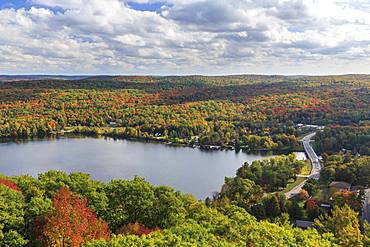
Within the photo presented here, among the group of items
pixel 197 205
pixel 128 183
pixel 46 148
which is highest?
pixel 128 183

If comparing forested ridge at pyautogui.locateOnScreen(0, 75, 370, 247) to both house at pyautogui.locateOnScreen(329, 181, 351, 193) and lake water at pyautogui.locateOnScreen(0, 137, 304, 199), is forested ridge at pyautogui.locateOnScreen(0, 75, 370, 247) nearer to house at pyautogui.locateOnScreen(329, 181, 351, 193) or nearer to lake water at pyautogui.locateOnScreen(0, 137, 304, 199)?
house at pyautogui.locateOnScreen(329, 181, 351, 193)

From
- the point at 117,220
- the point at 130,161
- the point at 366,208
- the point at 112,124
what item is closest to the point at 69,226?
the point at 117,220

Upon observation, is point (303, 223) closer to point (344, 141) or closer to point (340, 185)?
point (340, 185)

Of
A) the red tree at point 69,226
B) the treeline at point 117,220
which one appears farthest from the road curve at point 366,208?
the red tree at point 69,226

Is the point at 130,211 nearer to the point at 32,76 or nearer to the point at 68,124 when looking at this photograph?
the point at 68,124

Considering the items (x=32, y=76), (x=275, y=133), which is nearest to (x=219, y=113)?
(x=275, y=133)
